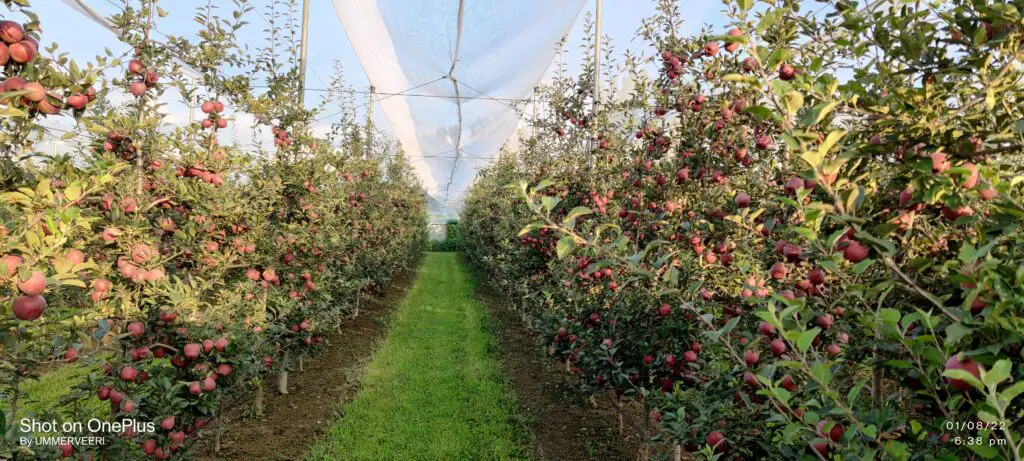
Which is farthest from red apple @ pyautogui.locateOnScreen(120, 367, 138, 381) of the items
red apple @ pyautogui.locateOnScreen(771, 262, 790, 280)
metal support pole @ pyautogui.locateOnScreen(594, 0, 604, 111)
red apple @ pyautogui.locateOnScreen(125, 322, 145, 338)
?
metal support pole @ pyautogui.locateOnScreen(594, 0, 604, 111)

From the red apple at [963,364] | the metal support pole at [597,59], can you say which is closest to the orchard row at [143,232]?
the red apple at [963,364]

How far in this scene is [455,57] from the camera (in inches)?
393

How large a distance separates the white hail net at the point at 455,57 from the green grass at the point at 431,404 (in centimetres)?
491

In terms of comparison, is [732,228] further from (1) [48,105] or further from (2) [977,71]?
(1) [48,105]

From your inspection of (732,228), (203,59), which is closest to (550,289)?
(732,228)

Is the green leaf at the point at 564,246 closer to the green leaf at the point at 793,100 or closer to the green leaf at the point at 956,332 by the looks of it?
the green leaf at the point at 793,100

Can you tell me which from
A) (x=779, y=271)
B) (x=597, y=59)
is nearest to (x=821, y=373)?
(x=779, y=271)

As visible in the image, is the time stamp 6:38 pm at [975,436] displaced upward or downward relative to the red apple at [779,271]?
downward

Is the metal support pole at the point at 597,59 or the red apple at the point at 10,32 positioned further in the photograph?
the metal support pole at the point at 597,59

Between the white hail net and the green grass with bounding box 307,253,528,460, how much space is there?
4.91 meters

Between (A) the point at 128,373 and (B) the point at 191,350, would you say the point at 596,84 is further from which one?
(A) the point at 128,373

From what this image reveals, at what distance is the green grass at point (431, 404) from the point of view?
440 cm

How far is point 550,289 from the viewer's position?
5918 mm

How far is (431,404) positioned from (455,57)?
264 inches
